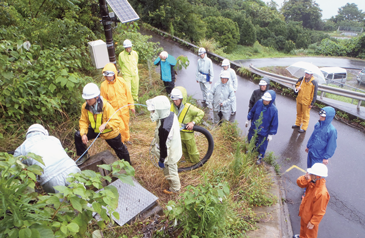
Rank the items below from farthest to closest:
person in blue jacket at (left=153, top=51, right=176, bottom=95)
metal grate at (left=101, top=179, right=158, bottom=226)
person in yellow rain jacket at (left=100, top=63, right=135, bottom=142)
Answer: person in blue jacket at (left=153, top=51, right=176, bottom=95)
person in yellow rain jacket at (left=100, top=63, right=135, bottom=142)
metal grate at (left=101, top=179, right=158, bottom=226)

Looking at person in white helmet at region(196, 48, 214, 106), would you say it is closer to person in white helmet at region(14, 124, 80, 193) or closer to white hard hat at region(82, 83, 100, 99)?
white hard hat at region(82, 83, 100, 99)

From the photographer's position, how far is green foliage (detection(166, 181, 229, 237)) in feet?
8.63

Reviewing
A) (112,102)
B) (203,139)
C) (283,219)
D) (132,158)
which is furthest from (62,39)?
(283,219)

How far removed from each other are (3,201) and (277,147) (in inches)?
229

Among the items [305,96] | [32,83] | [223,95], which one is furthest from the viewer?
[305,96]

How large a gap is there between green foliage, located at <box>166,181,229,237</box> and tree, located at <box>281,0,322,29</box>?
75.0 m

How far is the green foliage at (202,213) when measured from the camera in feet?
8.63

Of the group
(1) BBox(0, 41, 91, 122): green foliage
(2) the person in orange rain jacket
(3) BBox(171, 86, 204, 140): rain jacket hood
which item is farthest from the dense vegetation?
(2) the person in orange rain jacket

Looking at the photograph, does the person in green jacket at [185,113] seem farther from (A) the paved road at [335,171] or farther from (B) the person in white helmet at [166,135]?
(A) the paved road at [335,171]

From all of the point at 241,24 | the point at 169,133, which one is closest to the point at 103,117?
the point at 169,133

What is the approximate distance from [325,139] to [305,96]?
218cm

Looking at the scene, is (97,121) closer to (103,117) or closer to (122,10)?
(103,117)

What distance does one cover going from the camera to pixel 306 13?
2544 inches

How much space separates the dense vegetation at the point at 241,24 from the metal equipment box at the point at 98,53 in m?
8.17
